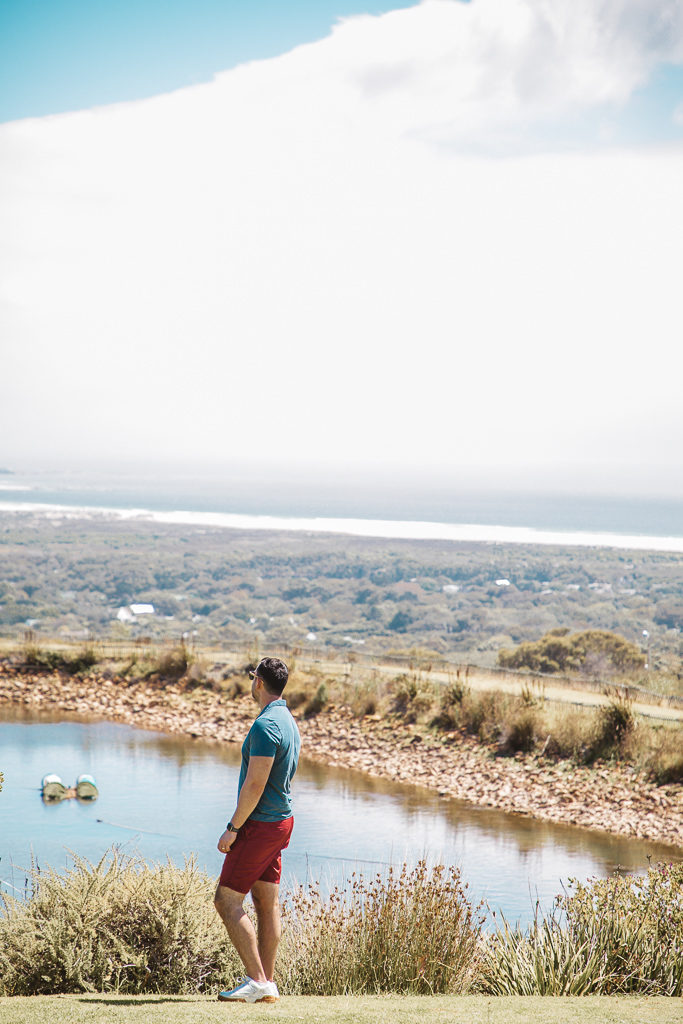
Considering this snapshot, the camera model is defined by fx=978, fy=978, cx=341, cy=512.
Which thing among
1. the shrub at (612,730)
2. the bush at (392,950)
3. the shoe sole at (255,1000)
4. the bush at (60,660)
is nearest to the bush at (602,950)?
the bush at (392,950)

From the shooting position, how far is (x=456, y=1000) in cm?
568

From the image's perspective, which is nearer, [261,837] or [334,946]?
[261,837]

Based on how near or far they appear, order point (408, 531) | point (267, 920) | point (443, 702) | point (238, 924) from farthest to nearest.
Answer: point (408, 531) → point (443, 702) → point (267, 920) → point (238, 924)

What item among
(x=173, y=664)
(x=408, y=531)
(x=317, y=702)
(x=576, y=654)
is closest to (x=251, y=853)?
(x=317, y=702)

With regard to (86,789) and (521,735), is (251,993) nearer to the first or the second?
(86,789)

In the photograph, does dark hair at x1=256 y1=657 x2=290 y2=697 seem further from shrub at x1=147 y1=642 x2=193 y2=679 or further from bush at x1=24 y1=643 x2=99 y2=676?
bush at x1=24 y1=643 x2=99 y2=676

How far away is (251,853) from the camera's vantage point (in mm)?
5336

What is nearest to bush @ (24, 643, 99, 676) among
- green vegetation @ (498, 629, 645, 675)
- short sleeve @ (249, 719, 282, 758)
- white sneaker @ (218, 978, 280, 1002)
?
green vegetation @ (498, 629, 645, 675)

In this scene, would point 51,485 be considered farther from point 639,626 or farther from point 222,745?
point 222,745

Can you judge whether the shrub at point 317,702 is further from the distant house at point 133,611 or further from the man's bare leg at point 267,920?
the distant house at point 133,611

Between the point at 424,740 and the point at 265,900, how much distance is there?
43.2ft

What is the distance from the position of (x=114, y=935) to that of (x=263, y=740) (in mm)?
2240

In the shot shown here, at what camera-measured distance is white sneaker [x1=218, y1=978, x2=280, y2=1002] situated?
5.34 m

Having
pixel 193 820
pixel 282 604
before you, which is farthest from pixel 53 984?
pixel 282 604
